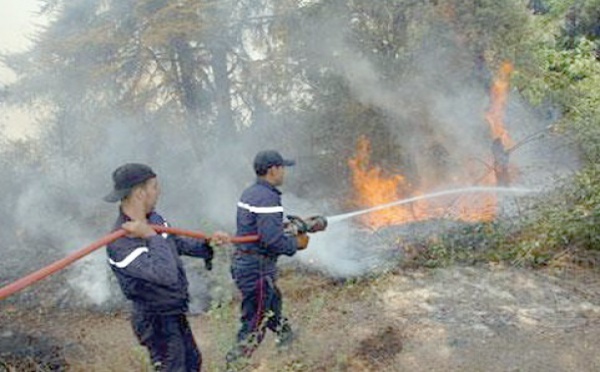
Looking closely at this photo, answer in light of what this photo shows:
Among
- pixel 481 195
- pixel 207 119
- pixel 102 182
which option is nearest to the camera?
pixel 481 195

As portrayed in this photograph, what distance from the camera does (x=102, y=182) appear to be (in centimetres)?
1568

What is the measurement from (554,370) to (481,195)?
5.89 metres

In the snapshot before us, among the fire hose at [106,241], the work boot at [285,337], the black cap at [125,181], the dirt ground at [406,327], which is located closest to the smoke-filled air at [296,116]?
the dirt ground at [406,327]

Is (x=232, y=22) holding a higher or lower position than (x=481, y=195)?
higher

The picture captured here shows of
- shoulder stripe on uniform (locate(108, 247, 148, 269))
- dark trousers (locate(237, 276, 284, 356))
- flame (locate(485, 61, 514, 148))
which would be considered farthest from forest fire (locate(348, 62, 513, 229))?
shoulder stripe on uniform (locate(108, 247, 148, 269))

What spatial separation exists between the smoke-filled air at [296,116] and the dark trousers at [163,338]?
492cm

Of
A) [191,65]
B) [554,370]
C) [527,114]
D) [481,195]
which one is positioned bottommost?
[554,370]

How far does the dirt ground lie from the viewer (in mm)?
5770

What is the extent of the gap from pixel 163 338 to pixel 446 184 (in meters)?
8.98

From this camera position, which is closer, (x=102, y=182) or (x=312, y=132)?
(x=312, y=132)

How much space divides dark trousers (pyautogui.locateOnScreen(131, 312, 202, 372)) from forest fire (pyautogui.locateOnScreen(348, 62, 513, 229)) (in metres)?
6.15

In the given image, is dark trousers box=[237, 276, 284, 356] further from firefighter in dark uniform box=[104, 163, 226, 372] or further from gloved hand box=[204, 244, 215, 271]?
firefighter in dark uniform box=[104, 163, 226, 372]

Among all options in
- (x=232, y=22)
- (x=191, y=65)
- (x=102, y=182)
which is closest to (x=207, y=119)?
(x=191, y=65)

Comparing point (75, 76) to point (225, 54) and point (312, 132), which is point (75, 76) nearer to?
point (225, 54)
